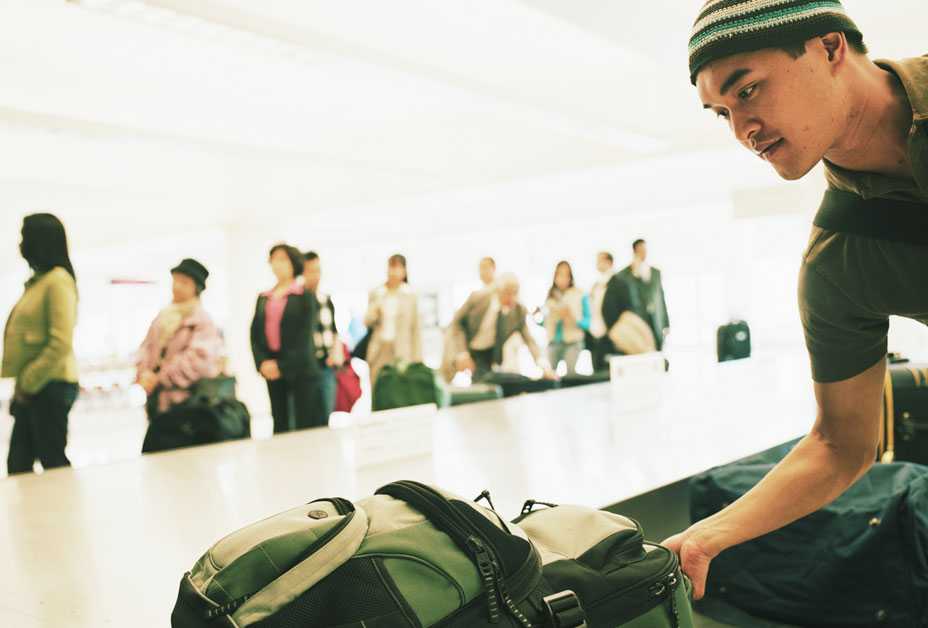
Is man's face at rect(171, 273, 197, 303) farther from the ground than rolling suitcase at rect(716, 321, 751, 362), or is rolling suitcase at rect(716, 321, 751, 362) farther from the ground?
man's face at rect(171, 273, 197, 303)

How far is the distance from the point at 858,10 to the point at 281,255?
4447 mm

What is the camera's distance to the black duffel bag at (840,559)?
171 cm

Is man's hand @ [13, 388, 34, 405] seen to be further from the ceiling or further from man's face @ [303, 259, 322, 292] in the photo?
man's face @ [303, 259, 322, 292]

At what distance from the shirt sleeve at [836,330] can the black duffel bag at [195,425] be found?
227 centimetres

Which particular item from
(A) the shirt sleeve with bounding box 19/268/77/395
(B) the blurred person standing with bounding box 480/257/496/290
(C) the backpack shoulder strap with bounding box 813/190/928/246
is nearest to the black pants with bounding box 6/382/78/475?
(A) the shirt sleeve with bounding box 19/268/77/395

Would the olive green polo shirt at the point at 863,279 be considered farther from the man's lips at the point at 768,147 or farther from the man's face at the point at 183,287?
the man's face at the point at 183,287

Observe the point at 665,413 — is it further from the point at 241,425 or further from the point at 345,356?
the point at 345,356

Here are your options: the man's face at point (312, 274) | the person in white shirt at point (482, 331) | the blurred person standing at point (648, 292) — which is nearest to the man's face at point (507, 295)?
the person in white shirt at point (482, 331)

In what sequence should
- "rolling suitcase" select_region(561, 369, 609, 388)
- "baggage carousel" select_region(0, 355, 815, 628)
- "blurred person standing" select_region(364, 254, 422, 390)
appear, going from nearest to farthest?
"baggage carousel" select_region(0, 355, 815, 628) < "rolling suitcase" select_region(561, 369, 609, 388) < "blurred person standing" select_region(364, 254, 422, 390)

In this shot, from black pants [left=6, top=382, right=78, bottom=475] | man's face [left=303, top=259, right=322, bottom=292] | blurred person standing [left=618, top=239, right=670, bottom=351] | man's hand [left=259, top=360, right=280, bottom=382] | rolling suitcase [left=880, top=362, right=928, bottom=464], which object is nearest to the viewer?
rolling suitcase [left=880, top=362, right=928, bottom=464]

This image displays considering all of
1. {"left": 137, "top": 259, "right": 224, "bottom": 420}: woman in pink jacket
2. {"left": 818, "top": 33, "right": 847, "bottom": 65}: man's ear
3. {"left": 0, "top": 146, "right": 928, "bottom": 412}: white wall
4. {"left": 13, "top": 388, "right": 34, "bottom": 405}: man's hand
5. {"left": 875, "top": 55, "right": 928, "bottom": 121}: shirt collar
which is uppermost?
{"left": 0, "top": 146, "right": 928, "bottom": 412}: white wall

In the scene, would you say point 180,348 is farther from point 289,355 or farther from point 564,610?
point 564,610

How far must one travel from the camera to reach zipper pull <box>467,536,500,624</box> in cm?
86

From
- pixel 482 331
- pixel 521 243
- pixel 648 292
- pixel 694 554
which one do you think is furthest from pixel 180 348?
pixel 521 243
